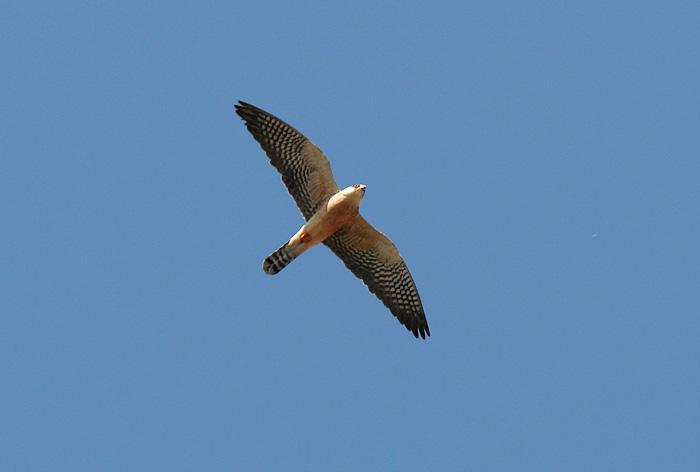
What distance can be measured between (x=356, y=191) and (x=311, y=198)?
85 cm

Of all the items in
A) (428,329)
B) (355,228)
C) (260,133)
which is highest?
(260,133)

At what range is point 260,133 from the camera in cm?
1936

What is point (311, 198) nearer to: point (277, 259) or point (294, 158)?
point (294, 158)

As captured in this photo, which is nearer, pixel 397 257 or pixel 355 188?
pixel 355 188

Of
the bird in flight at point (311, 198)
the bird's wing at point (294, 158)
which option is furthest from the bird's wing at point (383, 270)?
the bird's wing at point (294, 158)

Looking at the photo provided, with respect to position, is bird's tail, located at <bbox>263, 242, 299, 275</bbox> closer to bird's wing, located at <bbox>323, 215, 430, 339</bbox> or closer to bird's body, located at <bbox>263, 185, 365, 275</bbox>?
bird's body, located at <bbox>263, 185, 365, 275</bbox>

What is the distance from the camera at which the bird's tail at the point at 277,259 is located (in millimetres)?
19516

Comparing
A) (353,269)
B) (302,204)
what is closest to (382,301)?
(353,269)

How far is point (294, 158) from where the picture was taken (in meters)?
19.2

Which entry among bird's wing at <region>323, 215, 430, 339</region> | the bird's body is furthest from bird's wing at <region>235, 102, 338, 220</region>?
bird's wing at <region>323, 215, 430, 339</region>

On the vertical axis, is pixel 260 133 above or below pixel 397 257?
above

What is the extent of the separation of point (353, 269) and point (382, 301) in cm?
70

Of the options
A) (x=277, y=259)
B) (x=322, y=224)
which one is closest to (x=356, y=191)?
(x=322, y=224)

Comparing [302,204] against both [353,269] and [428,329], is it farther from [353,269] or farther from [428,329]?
[428,329]
